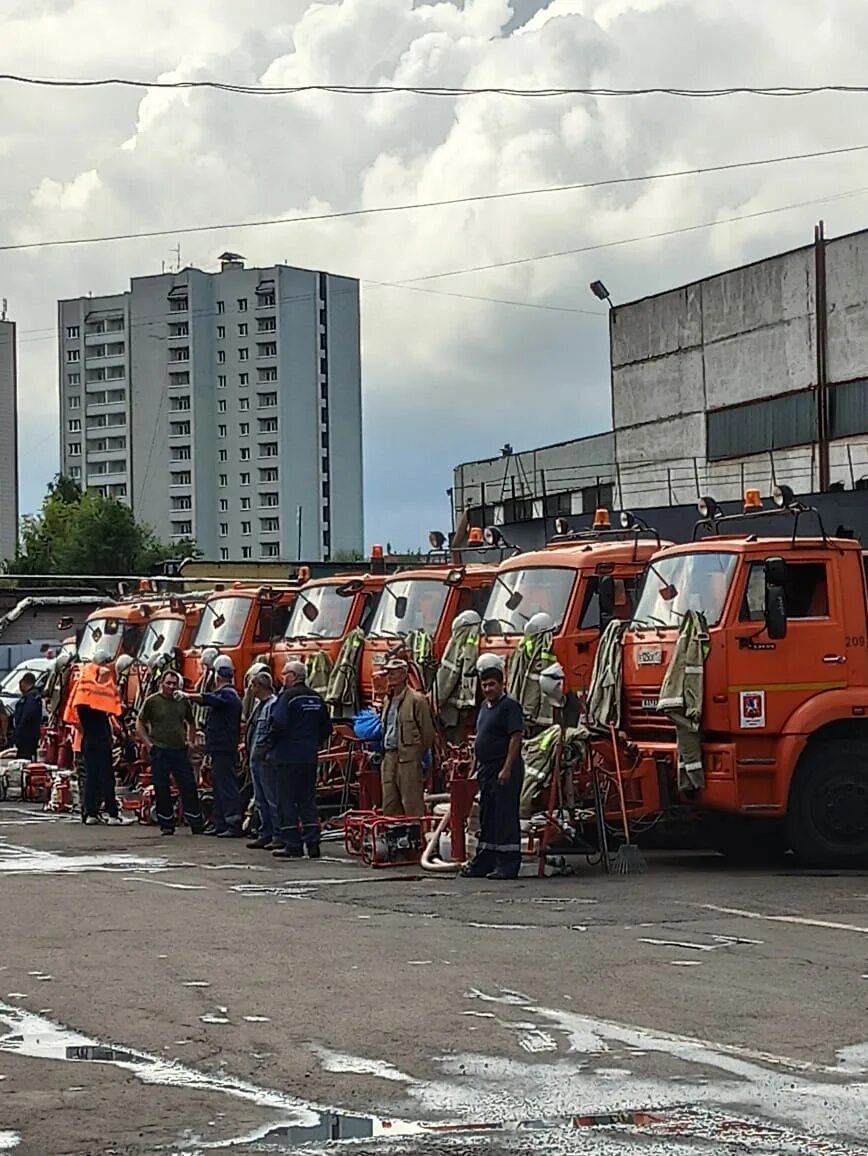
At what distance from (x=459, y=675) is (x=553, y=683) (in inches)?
129

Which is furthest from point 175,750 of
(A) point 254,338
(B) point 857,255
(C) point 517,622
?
(A) point 254,338

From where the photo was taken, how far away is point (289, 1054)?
8195 millimetres

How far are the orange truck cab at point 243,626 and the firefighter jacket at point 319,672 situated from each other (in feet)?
6.42

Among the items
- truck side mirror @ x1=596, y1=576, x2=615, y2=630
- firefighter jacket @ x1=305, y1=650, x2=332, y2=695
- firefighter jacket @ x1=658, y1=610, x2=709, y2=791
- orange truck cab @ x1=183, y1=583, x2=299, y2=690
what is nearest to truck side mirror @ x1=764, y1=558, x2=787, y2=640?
firefighter jacket @ x1=658, y1=610, x2=709, y2=791

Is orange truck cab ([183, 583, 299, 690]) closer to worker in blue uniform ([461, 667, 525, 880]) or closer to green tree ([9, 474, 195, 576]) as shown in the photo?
worker in blue uniform ([461, 667, 525, 880])

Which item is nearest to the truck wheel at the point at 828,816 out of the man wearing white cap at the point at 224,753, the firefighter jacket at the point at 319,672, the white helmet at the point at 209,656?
the man wearing white cap at the point at 224,753

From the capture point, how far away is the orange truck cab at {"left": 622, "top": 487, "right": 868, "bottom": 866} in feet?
52.4

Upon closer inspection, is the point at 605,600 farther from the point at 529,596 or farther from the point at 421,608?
the point at 421,608

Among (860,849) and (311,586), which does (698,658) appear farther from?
(311,586)

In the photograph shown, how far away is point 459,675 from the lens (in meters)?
19.5

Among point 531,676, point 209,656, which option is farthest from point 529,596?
point 209,656

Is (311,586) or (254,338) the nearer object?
(311,586)

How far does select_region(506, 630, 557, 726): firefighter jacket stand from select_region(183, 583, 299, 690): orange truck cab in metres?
7.12

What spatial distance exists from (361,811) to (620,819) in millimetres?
3329
